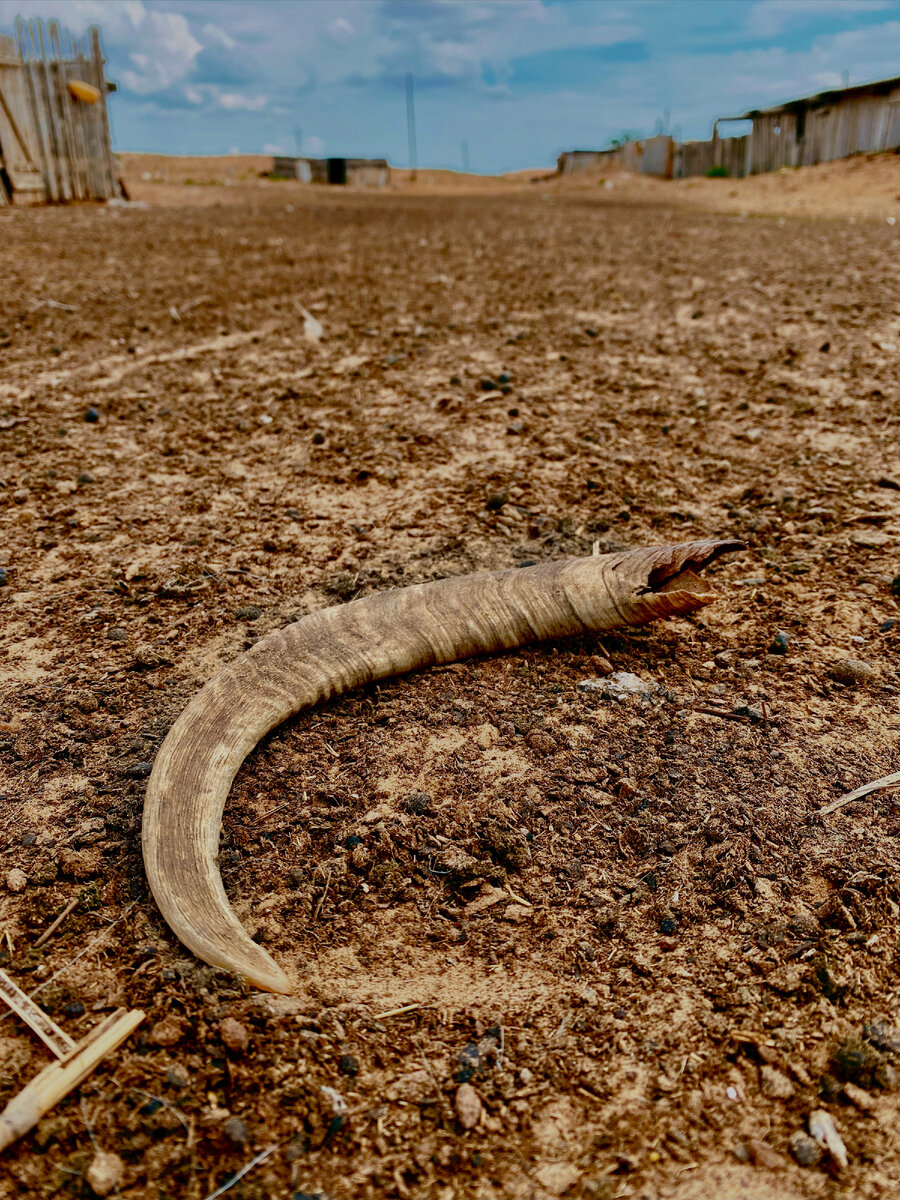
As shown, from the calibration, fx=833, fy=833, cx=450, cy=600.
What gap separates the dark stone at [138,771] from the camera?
90.8 inches

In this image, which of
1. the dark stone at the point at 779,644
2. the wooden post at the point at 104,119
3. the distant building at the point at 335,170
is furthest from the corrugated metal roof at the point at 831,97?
the dark stone at the point at 779,644

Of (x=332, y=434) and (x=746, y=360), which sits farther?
(x=746, y=360)

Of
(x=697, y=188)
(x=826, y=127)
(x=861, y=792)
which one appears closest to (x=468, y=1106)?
(x=861, y=792)

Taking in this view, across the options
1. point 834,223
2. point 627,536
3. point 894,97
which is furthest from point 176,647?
point 894,97

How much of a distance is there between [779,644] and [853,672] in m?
0.25

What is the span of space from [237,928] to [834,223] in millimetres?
Result: 15192

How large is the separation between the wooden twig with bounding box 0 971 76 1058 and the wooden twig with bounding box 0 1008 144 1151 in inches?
1.1

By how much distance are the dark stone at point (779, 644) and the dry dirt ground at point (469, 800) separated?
0.03m

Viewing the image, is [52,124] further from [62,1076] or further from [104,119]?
[62,1076]

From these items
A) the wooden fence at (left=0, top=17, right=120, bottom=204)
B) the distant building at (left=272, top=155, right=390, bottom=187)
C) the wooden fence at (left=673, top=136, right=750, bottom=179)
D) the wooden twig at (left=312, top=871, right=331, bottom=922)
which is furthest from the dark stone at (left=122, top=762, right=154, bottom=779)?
the distant building at (left=272, top=155, right=390, bottom=187)

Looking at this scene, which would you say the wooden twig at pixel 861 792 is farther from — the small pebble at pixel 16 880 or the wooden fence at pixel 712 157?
the wooden fence at pixel 712 157

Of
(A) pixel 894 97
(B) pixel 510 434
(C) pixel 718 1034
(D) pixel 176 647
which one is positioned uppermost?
(A) pixel 894 97

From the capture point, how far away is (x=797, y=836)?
2119mm

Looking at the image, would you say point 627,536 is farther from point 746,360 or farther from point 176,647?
point 746,360
